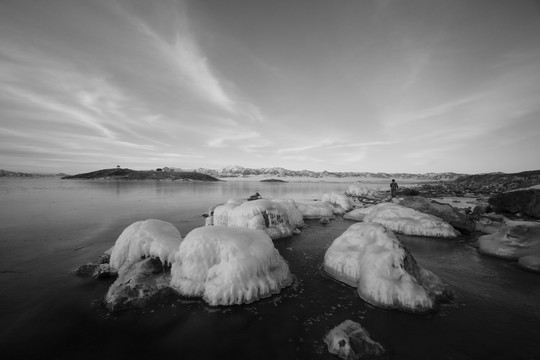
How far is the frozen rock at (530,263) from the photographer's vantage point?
1243cm

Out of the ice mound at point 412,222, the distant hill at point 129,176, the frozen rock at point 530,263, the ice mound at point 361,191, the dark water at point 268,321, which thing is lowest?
the dark water at point 268,321

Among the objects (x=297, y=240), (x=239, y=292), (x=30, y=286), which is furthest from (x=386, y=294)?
(x=30, y=286)

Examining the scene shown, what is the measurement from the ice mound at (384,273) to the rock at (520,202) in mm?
20539

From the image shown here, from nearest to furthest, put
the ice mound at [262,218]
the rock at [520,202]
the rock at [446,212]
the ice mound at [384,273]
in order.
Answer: the ice mound at [384,273], the ice mound at [262,218], the rock at [446,212], the rock at [520,202]

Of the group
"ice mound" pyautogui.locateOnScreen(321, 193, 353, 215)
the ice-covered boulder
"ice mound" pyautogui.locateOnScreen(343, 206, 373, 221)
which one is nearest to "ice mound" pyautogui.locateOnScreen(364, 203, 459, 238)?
"ice mound" pyautogui.locateOnScreen(343, 206, 373, 221)

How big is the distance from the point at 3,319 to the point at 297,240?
15.6 meters

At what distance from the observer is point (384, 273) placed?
31.7 ft

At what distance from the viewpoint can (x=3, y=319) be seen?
28.0ft

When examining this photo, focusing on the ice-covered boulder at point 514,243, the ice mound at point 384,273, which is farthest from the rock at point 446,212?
the ice mound at point 384,273

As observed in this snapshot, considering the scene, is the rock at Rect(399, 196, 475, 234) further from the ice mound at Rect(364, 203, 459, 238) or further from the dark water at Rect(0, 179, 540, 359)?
the dark water at Rect(0, 179, 540, 359)

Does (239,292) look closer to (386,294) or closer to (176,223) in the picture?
(386,294)

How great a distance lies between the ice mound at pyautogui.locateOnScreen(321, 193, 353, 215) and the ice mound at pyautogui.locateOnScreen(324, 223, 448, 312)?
1826cm

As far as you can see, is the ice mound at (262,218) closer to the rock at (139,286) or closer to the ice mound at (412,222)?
the rock at (139,286)

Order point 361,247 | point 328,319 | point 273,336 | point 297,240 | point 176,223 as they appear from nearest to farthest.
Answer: point 273,336, point 328,319, point 361,247, point 297,240, point 176,223
